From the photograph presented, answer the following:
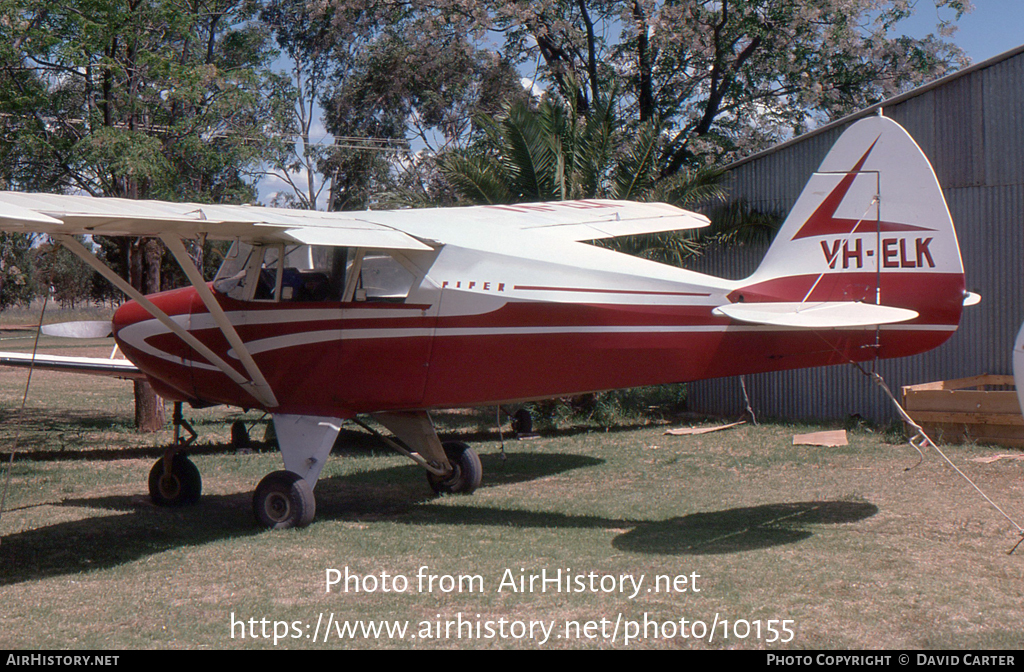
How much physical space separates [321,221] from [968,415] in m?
8.89

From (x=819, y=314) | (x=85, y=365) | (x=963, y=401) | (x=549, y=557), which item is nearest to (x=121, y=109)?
(x=85, y=365)

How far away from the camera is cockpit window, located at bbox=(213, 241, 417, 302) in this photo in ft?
27.1

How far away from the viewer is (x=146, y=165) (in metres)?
13.1

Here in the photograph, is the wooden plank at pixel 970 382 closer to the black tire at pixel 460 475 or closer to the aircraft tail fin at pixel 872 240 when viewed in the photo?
the aircraft tail fin at pixel 872 240

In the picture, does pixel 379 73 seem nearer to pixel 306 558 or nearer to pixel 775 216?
pixel 775 216

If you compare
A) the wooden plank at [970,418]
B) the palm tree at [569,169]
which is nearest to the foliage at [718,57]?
the palm tree at [569,169]

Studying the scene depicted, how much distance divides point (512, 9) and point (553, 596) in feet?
63.6

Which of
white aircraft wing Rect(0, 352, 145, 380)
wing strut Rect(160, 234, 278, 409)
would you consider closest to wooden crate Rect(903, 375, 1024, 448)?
wing strut Rect(160, 234, 278, 409)

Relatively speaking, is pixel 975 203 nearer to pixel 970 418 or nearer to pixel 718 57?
pixel 970 418

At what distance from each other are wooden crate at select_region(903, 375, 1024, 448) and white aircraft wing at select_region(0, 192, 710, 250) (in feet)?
14.3

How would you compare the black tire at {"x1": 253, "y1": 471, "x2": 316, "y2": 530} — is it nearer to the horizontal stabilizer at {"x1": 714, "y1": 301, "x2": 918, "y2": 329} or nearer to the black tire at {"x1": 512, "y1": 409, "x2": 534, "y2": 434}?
the horizontal stabilizer at {"x1": 714, "y1": 301, "x2": 918, "y2": 329}

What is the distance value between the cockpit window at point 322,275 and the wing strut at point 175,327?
0.68 metres

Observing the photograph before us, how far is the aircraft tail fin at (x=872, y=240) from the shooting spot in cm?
701

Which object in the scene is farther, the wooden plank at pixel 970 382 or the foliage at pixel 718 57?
the foliage at pixel 718 57
